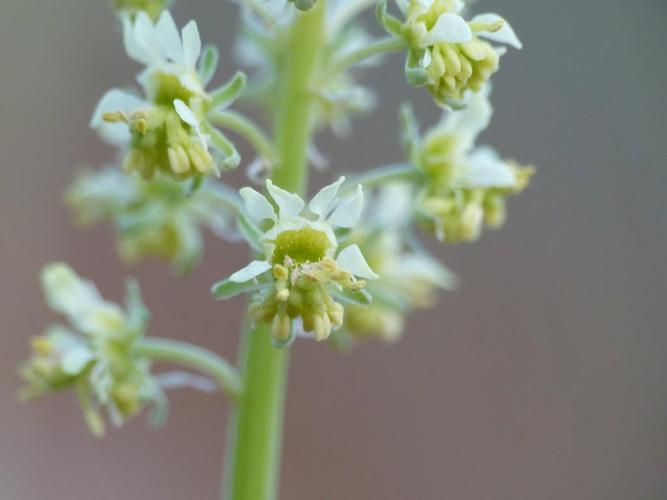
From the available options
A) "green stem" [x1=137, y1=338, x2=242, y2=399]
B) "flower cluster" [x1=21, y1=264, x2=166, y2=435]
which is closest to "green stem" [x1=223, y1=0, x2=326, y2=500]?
"green stem" [x1=137, y1=338, x2=242, y2=399]

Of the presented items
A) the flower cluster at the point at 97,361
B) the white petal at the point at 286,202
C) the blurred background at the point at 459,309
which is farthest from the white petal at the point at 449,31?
the blurred background at the point at 459,309

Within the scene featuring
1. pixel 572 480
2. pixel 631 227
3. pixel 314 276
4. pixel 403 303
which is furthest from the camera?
pixel 631 227

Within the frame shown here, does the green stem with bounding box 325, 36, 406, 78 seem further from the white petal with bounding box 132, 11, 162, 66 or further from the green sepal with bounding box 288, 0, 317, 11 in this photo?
the white petal with bounding box 132, 11, 162, 66

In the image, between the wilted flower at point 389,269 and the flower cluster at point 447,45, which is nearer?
the flower cluster at point 447,45

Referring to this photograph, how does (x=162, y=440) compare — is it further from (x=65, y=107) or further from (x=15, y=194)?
(x=65, y=107)

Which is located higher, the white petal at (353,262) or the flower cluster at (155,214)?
the flower cluster at (155,214)

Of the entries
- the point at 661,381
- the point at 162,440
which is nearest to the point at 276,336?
the point at 162,440

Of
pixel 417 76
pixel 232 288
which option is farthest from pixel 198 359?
pixel 417 76

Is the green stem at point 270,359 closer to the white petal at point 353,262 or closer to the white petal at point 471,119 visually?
the white petal at point 471,119
